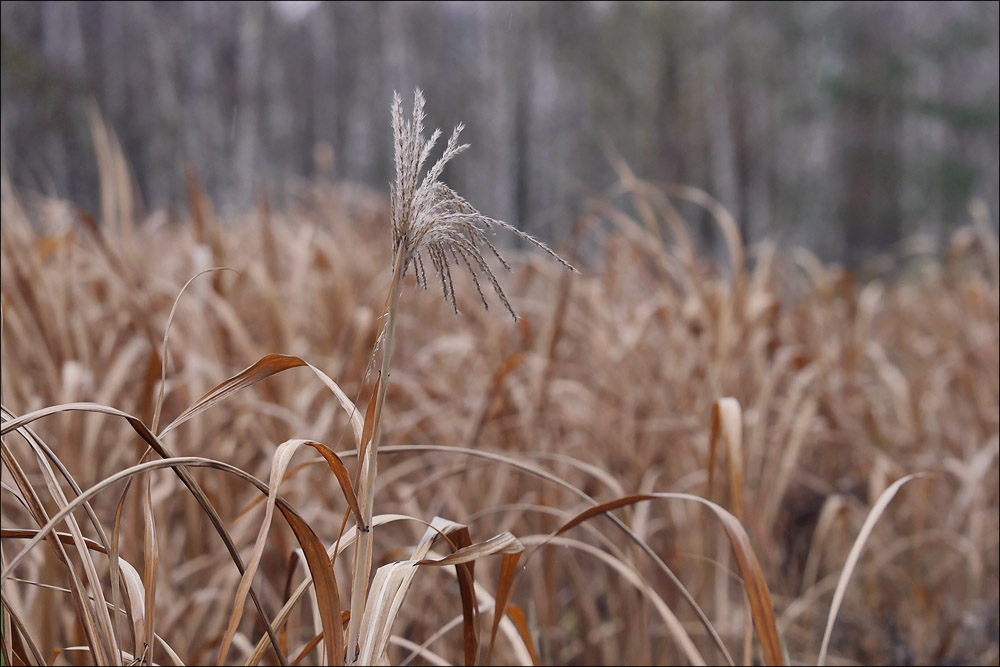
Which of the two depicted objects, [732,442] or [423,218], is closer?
[423,218]

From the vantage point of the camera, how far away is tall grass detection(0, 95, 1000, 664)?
0.83 meters

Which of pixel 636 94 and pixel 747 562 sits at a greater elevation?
pixel 636 94

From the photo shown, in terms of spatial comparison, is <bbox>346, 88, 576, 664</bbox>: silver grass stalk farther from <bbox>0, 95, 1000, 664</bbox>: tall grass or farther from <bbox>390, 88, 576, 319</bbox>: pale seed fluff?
<bbox>0, 95, 1000, 664</bbox>: tall grass

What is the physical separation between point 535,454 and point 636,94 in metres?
10.2

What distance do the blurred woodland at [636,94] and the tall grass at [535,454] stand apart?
22.4ft

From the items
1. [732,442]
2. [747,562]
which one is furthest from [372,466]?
[732,442]

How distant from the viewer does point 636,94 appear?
10.2 meters

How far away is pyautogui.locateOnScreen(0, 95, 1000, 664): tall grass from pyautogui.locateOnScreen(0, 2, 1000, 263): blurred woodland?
6839mm

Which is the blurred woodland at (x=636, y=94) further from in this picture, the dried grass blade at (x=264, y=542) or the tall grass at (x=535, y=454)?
the dried grass blade at (x=264, y=542)

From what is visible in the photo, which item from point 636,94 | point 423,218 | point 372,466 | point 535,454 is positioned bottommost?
point 535,454

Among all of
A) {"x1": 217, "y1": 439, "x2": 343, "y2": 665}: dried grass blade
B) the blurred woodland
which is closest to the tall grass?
{"x1": 217, "y1": 439, "x2": 343, "y2": 665}: dried grass blade

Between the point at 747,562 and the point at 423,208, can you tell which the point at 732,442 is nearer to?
the point at 747,562

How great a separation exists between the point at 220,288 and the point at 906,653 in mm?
1162

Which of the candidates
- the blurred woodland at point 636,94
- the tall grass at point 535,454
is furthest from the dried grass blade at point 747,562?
the blurred woodland at point 636,94
